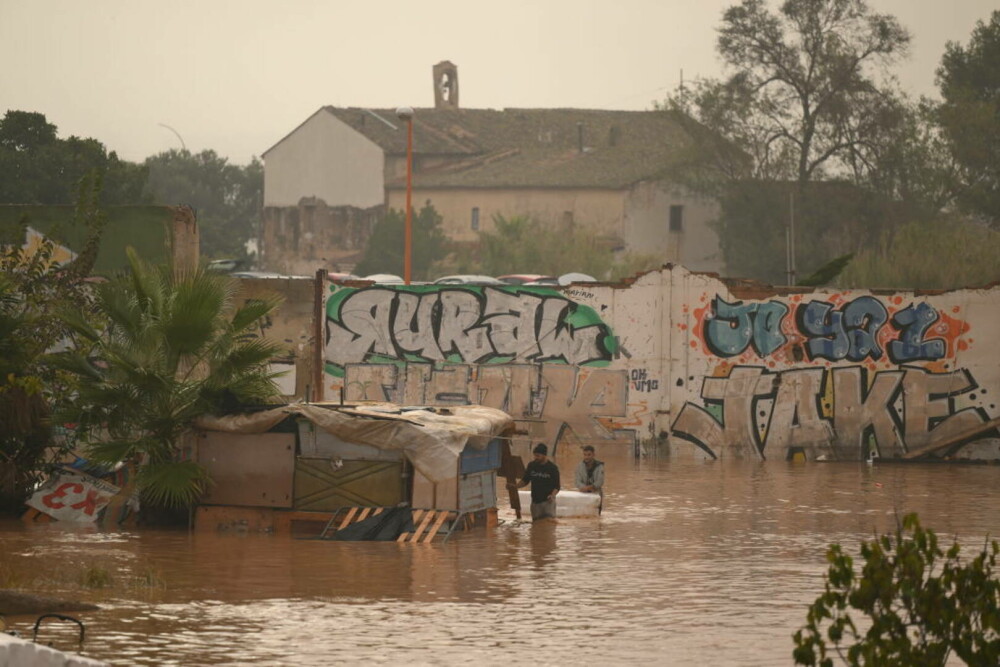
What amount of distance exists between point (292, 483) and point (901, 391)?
52.9 feet

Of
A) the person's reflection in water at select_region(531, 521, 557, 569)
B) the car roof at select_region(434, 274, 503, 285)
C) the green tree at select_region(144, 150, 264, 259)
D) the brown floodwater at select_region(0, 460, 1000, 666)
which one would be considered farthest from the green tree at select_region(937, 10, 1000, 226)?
the green tree at select_region(144, 150, 264, 259)

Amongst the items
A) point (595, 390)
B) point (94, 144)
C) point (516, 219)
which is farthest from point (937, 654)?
point (516, 219)

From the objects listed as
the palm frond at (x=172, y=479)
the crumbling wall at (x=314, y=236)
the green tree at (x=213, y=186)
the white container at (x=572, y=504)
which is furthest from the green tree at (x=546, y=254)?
the palm frond at (x=172, y=479)

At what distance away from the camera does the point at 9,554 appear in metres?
17.3

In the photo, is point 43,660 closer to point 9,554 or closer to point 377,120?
point 9,554

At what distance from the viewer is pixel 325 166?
82.2m

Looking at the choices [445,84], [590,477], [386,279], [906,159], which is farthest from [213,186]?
[590,477]

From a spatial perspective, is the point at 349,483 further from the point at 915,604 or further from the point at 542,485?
the point at 915,604

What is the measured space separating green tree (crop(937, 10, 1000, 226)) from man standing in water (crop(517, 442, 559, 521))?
49.3 meters

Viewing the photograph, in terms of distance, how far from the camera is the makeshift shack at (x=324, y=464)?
18828mm

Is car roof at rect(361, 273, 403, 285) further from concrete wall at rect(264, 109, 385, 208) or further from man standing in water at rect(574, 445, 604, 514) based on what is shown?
concrete wall at rect(264, 109, 385, 208)

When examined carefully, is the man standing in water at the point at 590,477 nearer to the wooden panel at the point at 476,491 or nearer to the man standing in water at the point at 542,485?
the man standing in water at the point at 542,485

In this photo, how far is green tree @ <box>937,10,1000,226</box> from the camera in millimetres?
66812

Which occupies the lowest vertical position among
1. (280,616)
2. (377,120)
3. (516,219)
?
(280,616)
